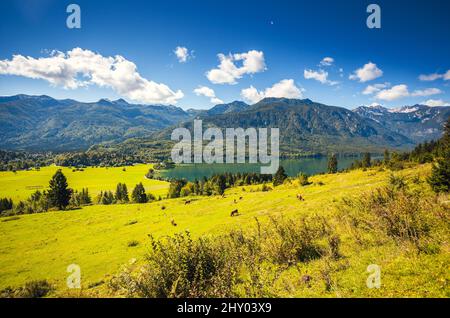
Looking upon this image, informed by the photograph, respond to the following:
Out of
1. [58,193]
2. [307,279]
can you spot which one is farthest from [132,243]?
[58,193]

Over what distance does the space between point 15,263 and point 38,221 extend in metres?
28.6

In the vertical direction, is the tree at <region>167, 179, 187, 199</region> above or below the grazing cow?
below

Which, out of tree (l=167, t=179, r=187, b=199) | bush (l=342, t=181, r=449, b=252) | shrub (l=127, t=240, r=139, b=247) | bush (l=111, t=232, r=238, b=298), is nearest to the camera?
bush (l=111, t=232, r=238, b=298)

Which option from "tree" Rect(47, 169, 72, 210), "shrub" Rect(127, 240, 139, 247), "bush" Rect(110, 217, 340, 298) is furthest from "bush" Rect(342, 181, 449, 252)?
"tree" Rect(47, 169, 72, 210)

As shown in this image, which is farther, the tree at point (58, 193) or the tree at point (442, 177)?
the tree at point (58, 193)

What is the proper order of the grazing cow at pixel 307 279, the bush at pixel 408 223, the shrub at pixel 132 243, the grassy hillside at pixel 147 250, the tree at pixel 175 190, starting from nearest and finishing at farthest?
the grassy hillside at pixel 147 250 < the grazing cow at pixel 307 279 < the bush at pixel 408 223 < the shrub at pixel 132 243 < the tree at pixel 175 190

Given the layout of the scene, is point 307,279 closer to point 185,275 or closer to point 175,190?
point 185,275

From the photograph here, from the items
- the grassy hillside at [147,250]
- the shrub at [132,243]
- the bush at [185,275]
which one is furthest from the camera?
the shrub at [132,243]

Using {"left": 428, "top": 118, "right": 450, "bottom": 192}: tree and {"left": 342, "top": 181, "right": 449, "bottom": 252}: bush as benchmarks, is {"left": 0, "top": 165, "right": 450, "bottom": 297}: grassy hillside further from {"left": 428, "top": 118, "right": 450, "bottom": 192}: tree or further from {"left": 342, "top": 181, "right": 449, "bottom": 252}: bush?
{"left": 428, "top": 118, "right": 450, "bottom": 192}: tree

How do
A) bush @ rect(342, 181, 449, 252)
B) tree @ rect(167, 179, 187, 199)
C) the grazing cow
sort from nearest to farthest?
the grazing cow
bush @ rect(342, 181, 449, 252)
tree @ rect(167, 179, 187, 199)

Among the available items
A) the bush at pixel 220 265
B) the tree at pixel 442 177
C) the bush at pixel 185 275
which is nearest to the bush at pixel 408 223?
the bush at pixel 220 265

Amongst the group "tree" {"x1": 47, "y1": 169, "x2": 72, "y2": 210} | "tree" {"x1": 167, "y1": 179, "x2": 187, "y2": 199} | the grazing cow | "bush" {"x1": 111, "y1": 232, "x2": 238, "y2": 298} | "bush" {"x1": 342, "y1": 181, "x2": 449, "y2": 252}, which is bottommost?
"tree" {"x1": 167, "y1": 179, "x2": 187, "y2": 199}

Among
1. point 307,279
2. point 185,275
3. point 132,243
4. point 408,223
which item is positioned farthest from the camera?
point 132,243

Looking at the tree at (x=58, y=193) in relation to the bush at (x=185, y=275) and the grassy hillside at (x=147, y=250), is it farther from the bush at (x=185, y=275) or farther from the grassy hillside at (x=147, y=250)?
the bush at (x=185, y=275)
